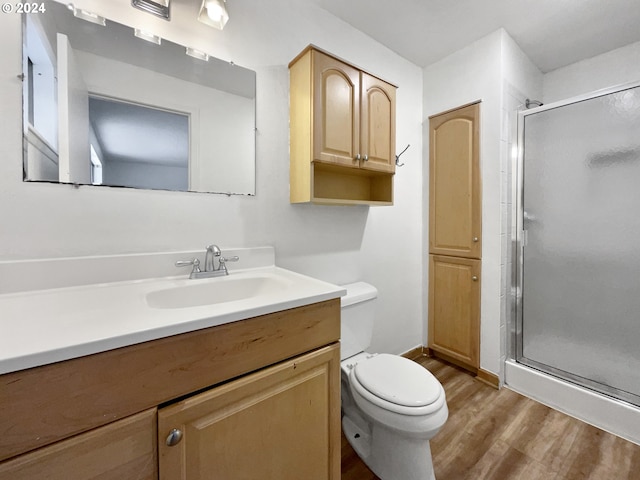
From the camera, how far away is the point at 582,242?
5.45 ft

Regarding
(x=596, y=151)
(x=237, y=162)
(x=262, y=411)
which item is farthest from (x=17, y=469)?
(x=596, y=151)

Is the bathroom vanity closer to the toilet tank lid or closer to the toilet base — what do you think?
the toilet base

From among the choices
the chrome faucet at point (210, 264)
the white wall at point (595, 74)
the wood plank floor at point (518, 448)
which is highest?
the white wall at point (595, 74)

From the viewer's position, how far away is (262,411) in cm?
76

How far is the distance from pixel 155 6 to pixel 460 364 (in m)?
2.64

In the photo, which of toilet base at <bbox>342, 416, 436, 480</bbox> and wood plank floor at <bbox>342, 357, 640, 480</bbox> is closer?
toilet base at <bbox>342, 416, 436, 480</bbox>

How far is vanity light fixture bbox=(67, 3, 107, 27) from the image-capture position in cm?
96

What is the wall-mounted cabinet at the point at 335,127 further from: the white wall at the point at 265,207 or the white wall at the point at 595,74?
the white wall at the point at 595,74

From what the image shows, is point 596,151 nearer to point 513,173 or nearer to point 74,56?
point 513,173

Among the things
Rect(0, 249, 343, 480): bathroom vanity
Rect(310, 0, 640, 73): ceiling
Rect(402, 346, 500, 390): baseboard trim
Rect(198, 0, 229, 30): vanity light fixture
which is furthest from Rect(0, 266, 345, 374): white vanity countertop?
Rect(310, 0, 640, 73): ceiling

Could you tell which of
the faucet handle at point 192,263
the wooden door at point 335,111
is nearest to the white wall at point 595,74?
the wooden door at point 335,111

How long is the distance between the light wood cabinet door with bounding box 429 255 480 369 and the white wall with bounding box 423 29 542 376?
48 millimetres

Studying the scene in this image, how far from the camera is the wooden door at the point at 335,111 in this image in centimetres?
129

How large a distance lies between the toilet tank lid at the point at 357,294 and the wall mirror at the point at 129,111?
733 mm
